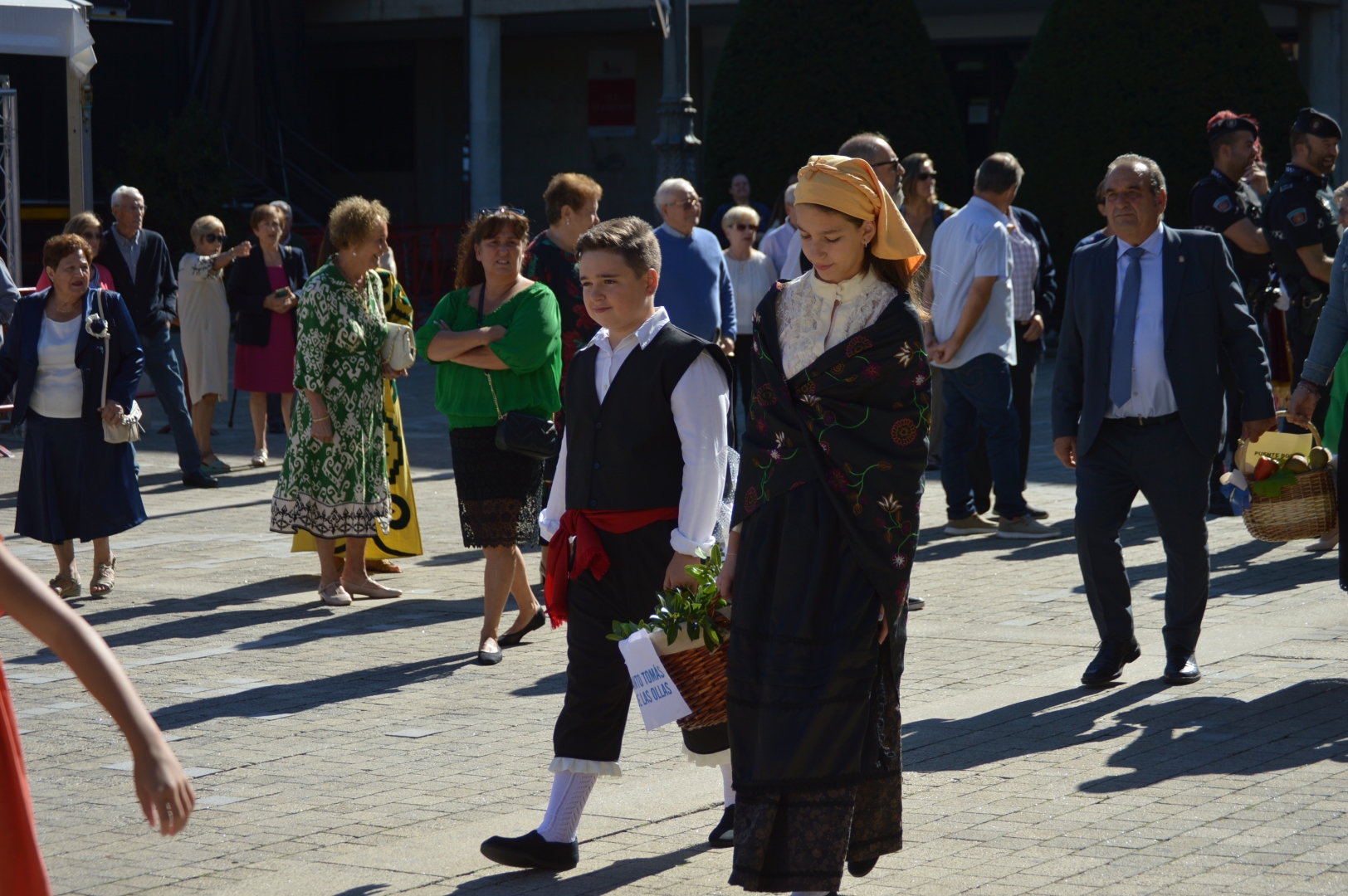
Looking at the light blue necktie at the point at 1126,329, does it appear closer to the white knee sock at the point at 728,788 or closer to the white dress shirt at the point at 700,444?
the white dress shirt at the point at 700,444

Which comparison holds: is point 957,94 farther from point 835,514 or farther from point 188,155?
point 835,514

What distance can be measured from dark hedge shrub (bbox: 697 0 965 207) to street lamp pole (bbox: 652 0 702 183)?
14.6 ft

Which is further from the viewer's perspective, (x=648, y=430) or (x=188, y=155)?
(x=188, y=155)

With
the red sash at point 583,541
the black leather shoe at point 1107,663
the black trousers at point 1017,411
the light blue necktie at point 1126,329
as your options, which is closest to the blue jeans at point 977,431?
the black trousers at point 1017,411

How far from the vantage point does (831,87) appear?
69.5 feet

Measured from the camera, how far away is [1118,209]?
21.8 feet

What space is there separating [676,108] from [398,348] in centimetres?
843

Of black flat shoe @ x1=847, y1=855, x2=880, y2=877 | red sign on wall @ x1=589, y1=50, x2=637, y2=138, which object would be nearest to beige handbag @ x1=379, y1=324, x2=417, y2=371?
black flat shoe @ x1=847, y1=855, x2=880, y2=877

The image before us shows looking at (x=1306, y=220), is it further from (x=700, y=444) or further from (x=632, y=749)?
(x=700, y=444)

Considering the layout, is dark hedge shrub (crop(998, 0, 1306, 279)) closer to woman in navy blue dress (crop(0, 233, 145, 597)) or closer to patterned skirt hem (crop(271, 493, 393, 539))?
patterned skirt hem (crop(271, 493, 393, 539))

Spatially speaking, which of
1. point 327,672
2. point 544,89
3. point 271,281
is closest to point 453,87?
point 544,89

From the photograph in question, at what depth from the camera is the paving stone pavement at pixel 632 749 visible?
4684 mm

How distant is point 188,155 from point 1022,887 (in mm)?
23378

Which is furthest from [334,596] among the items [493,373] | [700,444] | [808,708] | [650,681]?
[808,708]
